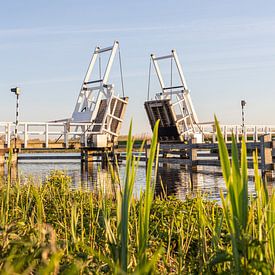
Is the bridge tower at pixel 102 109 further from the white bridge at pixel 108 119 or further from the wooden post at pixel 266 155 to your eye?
the wooden post at pixel 266 155

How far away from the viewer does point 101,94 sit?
2439 centimetres

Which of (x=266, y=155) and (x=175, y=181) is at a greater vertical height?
(x=266, y=155)

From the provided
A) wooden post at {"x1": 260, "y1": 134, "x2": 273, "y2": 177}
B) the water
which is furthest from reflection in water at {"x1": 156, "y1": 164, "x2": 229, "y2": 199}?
wooden post at {"x1": 260, "y1": 134, "x2": 273, "y2": 177}

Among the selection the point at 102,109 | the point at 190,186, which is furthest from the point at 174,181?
the point at 102,109

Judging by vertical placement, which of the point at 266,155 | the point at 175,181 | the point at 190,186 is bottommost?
the point at 175,181

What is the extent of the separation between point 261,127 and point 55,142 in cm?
1250

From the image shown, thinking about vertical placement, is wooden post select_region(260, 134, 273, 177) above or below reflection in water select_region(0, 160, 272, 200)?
above

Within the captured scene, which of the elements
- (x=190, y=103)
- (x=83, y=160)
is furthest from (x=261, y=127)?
(x=83, y=160)

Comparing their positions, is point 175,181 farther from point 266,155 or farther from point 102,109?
point 102,109

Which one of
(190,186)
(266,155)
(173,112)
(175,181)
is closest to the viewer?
(190,186)

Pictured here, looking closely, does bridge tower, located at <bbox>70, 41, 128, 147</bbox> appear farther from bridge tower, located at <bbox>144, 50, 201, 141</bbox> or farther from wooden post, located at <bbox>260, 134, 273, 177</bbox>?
wooden post, located at <bbox>260, 134, 273, 177</bbox>

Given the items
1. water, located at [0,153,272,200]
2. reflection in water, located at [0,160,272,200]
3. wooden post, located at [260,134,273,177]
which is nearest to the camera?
reflection in water, located at [0,160,272,200]

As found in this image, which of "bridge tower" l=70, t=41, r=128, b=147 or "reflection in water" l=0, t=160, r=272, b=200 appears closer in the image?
"reflection in water" l=0, t=160, r=272, b=200

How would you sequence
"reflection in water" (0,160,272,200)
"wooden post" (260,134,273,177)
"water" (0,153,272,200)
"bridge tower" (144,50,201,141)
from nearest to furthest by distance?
"reflection in water" (0,160,272,200)
"water" (0,153,272,200)
"wooden post" (260,134,273,177)
"bridge tower" (144,50,201,141)
